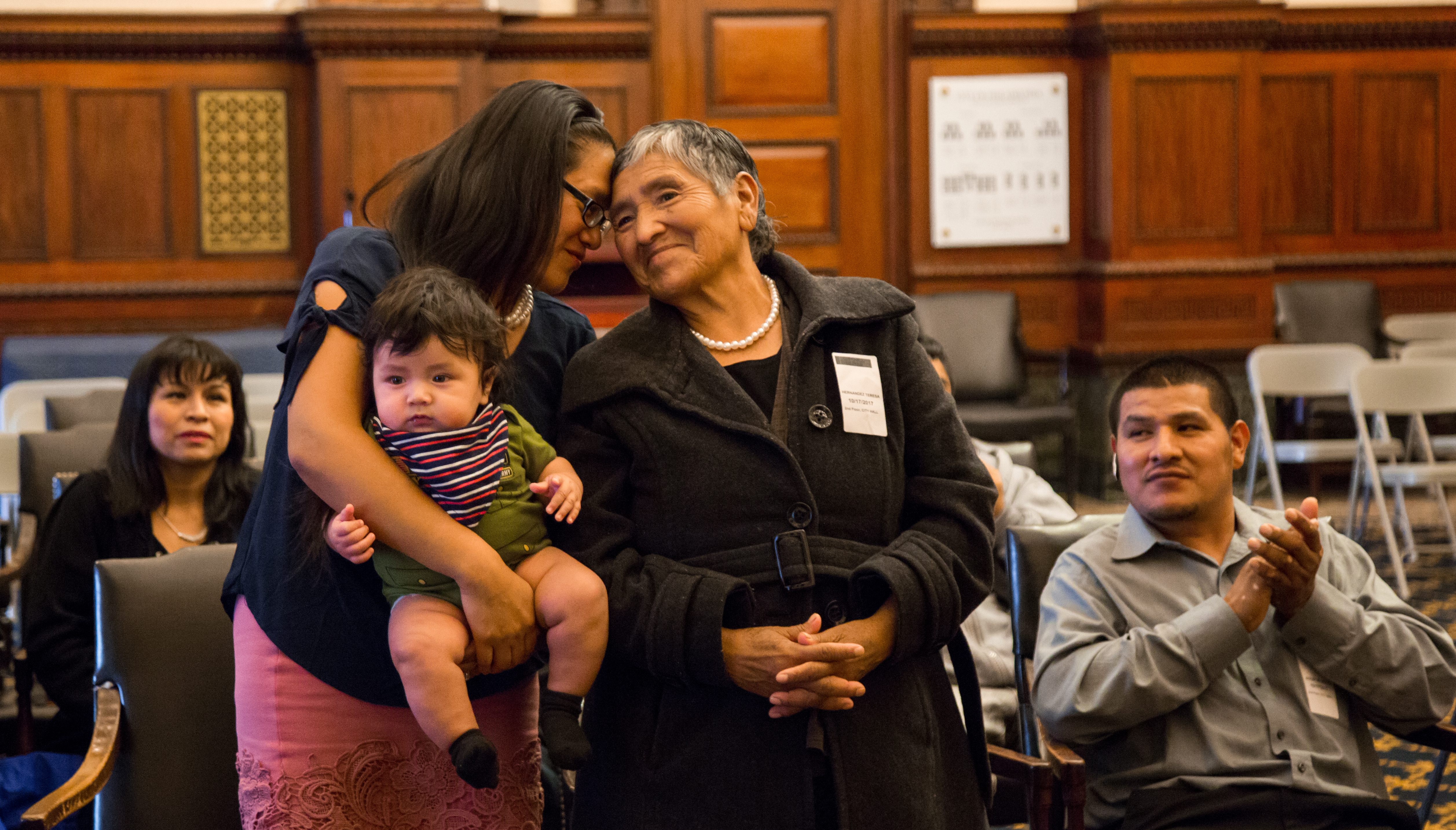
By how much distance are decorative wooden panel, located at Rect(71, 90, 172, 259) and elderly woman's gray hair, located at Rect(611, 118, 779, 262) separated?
20.8ft

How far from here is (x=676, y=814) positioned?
173 cm

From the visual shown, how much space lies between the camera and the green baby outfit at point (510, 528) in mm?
1639

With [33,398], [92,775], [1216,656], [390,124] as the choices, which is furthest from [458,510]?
[390,124]

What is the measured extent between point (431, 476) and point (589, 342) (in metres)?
0.43

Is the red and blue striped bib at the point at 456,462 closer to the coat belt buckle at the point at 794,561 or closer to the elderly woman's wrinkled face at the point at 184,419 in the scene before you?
the coat belt buckle at the point at 794,561

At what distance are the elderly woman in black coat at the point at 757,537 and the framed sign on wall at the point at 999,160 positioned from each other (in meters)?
6.12

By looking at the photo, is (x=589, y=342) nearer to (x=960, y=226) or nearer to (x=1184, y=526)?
(x=1184, y=526)

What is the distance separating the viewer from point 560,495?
1.68m

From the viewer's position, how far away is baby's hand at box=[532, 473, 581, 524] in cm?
168

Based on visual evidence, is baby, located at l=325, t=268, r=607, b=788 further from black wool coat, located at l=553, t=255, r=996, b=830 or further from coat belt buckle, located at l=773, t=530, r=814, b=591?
coat belt buckle, located at l=773, t=530, r=814, b=591

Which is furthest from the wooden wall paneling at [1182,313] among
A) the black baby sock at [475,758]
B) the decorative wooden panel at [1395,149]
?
the black baby sock at [475,758]

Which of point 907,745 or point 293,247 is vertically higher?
point 293,247

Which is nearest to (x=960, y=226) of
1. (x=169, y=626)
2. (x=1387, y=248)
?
(x=1387, y=248)

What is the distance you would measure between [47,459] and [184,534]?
890 mm
